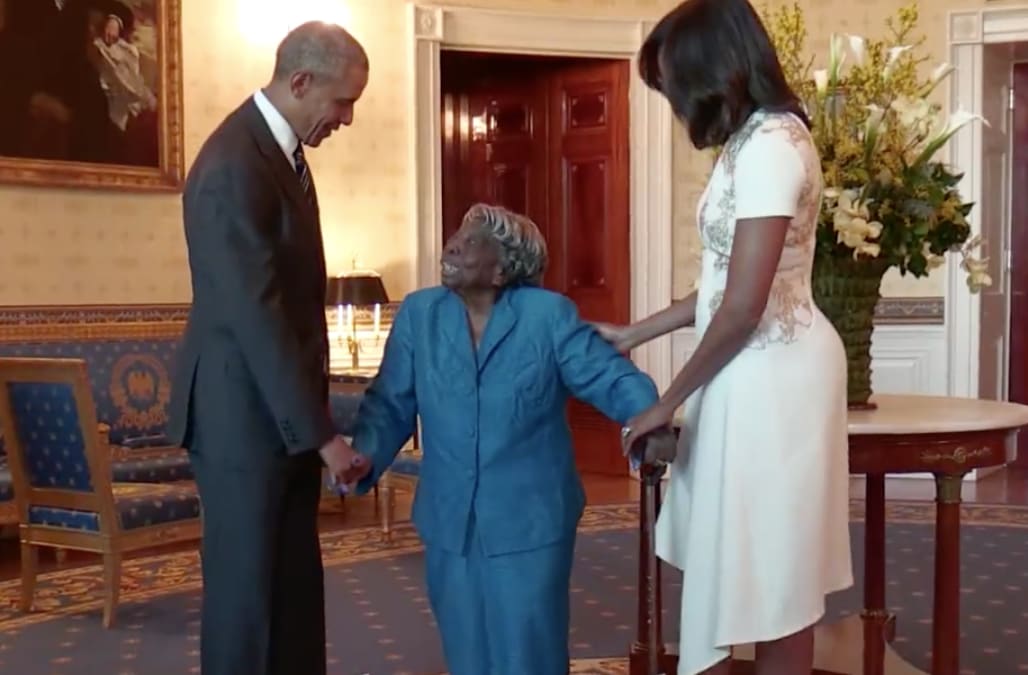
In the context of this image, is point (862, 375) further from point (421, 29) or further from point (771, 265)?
point (421, 29)

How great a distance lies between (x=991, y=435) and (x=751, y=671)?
92 centimetres

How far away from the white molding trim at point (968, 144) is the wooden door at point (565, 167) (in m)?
1.86

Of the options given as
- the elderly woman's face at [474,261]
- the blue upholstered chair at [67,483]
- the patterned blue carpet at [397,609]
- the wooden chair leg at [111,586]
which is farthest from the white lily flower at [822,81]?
the wooden chair leg at [111,586]

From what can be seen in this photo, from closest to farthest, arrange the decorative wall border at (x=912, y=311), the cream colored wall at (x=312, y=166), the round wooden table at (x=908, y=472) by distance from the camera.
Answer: the round wooden table at (x=908, y=472) < the cream colored wall at (x=312, y=166) < the decorative wall border at (x=912, y=311)

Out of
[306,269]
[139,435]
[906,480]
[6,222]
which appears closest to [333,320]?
[139,435]

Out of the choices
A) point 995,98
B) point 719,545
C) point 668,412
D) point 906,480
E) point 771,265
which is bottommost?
point 906,480

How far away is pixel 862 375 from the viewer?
10.5 feet

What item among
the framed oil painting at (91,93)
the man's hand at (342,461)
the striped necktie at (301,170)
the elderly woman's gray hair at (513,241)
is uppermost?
the framed oil painting at (91,93)

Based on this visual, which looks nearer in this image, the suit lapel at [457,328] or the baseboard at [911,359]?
the suit lapel at [457,328]

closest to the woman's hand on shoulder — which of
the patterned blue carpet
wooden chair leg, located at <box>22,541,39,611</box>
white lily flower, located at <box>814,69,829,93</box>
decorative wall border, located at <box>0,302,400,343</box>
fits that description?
white lily flower, located at <box>814,69,829,93</box>

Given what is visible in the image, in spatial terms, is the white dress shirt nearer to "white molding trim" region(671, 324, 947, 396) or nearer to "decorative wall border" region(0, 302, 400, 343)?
"decorative wall border" region(0, 302, 400, 343)

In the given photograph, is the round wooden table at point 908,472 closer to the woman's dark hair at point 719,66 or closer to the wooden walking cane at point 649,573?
the wooden walking cane at point 649,573

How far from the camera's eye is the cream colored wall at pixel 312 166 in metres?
6.30

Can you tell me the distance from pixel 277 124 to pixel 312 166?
4518 millimetres
